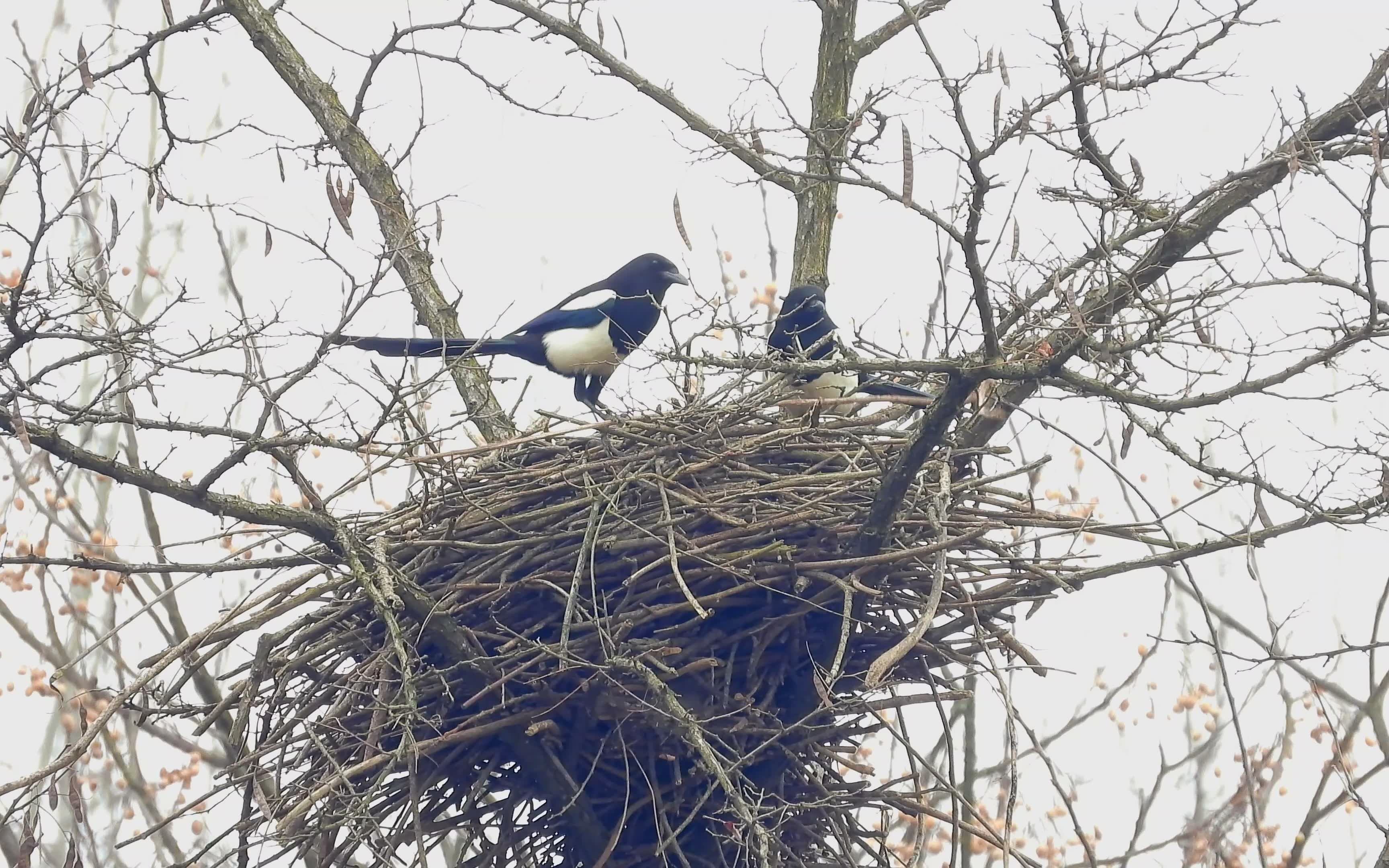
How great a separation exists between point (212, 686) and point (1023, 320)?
4.14 m

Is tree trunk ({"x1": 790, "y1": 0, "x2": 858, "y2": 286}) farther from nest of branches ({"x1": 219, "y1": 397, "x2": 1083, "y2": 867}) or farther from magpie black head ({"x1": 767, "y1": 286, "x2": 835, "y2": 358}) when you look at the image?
nest of branches ({"x1": 219, "y1": 397, "x2": 1083, "y2": 867})

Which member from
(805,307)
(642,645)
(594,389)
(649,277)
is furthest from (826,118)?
(642,645)

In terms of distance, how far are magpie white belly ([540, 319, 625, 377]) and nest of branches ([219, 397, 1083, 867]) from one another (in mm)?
1555

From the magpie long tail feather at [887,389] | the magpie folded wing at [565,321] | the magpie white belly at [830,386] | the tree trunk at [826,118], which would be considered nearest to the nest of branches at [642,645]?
the magpie long tail feather at [887,389]

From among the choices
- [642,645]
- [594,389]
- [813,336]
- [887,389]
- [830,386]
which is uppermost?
[594,389]

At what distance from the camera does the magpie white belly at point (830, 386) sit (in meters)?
4.50

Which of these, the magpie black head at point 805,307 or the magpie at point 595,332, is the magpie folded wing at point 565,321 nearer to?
the magpie at point 595,332

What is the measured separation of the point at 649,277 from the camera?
17.5ft

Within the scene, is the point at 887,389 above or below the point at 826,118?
below

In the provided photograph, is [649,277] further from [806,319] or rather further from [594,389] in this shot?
[806,319]

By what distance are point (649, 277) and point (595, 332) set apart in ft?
1.08

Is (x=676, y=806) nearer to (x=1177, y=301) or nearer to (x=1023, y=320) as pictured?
(x=1023, y=320)

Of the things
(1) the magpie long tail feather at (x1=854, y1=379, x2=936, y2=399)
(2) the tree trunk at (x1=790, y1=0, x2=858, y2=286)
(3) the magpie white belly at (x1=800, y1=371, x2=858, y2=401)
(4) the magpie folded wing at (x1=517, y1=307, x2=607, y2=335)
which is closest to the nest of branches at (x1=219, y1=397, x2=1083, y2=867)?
(1) the magpie long tail feather at (x1=854, y1=379, x2=936, y2=399)

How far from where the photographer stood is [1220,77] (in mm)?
3717
